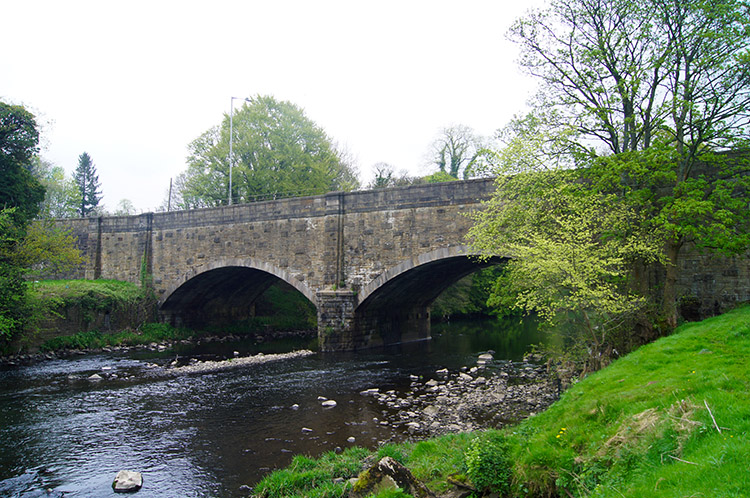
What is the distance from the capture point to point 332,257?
829 inches

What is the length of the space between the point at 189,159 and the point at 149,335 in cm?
1622

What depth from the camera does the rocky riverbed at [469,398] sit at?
10.7 meters

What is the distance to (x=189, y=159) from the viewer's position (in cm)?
Result: 3719

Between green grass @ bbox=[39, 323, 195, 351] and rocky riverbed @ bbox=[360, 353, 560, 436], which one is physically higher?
green grass @ bbox=[39, 323, 195, 351]

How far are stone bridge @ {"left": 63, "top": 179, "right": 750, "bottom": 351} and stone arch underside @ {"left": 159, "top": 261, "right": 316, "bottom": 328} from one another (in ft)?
0.24

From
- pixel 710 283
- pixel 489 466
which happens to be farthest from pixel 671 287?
pixel 489 466

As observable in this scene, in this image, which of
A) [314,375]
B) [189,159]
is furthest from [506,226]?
[189,159]

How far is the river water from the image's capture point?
837cm

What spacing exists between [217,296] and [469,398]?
21287 mm

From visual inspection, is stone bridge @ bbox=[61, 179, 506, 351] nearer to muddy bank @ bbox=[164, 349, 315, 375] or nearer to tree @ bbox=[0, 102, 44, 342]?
muddy bank @ bbox=[164, 349, 315, 375]

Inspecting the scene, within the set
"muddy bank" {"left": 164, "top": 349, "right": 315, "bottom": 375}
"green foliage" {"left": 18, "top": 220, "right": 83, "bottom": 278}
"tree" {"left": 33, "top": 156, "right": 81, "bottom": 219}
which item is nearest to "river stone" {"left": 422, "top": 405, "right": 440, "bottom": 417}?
"muddy bank" {"left": 164, "top": 349, "right": 315, "bottom": 375}

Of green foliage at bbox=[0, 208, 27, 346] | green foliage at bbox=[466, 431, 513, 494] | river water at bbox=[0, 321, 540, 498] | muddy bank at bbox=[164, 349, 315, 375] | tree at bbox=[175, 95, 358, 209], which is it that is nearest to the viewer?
green foliage at bbox=[466, 431, 513, 494]

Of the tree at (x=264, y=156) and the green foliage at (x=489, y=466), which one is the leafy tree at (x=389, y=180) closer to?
the tree at (x=264, y=156)

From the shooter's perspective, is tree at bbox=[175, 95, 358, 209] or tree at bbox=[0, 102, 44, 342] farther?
tree at bbox=[175, 95, 358, 209]
